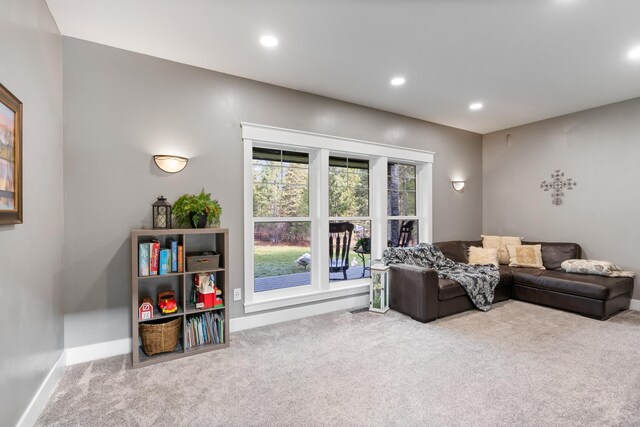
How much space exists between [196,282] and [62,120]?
5.66 feet

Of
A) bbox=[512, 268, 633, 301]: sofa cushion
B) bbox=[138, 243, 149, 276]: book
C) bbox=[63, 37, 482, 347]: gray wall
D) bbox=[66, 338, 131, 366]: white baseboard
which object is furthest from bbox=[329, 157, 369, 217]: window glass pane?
bbox=[66, 338, 131, 366]: white baseboard

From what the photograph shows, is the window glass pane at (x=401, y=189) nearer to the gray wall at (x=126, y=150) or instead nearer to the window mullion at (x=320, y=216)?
the window mullion at (x=320, y=216)

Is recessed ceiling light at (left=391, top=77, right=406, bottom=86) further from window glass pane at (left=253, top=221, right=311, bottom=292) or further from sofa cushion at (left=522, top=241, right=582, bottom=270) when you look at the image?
sofa cushion at (left=522, top=241, right=582, bottom=270)

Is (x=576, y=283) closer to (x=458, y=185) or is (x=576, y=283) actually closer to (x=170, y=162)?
(x=458, y=185)

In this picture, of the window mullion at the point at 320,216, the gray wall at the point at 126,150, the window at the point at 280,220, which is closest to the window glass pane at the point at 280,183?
the window at the point at 280,220

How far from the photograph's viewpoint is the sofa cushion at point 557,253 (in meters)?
4.39

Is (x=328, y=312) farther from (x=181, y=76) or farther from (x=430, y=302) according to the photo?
(x=181, y=76)

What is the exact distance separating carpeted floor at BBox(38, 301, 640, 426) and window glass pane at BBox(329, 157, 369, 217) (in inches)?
63.5

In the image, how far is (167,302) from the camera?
269 cm

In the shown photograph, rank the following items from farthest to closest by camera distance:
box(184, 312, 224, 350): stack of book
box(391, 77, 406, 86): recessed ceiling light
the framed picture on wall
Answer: box(391, 77, 406, 86): recessed ceiling light → box(184, 312, 224, 350): stack of book → the framed picture on wall

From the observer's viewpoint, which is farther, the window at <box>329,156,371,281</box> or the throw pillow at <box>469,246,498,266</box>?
the throw pillow at <box>469,246,498,266</box>

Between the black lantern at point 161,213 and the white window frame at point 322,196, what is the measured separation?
2.60 feet

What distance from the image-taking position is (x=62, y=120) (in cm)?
255

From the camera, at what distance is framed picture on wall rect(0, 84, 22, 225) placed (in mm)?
1510
